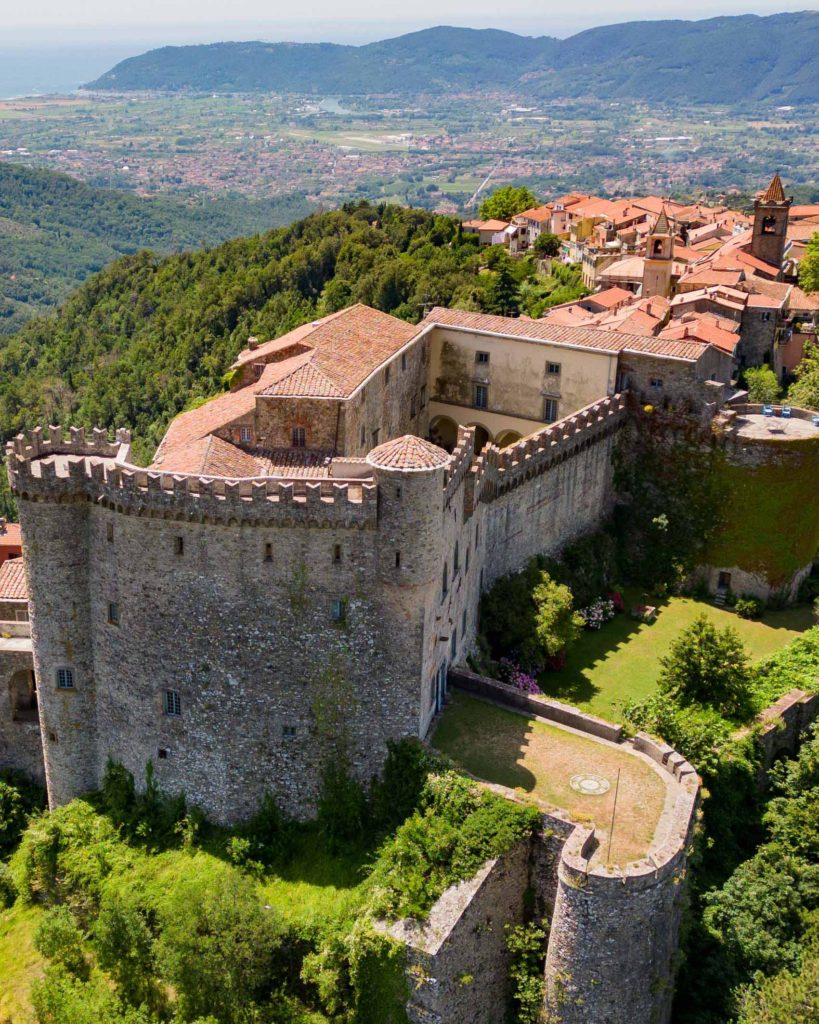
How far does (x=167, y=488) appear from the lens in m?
34.3

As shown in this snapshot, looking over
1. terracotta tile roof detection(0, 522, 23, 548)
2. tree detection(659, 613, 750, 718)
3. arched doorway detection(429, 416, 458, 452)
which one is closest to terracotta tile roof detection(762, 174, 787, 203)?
arched doorway detection(429, 416, 458, 452)

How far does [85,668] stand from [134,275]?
107 m

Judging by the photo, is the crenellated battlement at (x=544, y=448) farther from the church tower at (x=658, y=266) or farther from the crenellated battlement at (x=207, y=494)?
→ the church tower at (x=658, y=266)

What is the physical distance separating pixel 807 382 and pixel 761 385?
277 centimetres

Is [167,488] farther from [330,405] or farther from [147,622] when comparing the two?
[330,405]

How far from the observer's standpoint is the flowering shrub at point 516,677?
42.5m

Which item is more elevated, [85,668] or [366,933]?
[85,668]

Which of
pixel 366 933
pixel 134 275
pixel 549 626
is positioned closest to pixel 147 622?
pixel 366 933

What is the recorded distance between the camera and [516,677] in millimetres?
43125

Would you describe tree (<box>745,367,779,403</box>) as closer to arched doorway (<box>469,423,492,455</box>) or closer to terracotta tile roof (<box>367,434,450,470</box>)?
arched doorway (<box>469,423,492,455</box>)

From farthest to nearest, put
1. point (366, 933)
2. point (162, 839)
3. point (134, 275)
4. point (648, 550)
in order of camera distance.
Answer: point (134, 275) → point (648, 550) → point (162, 839) → point (366, 933)

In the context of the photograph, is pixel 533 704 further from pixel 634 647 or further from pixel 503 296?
pixel 503 296

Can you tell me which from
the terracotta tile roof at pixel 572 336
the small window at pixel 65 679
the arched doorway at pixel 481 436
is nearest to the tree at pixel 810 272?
the terracotta tile roof at pixel 572 336

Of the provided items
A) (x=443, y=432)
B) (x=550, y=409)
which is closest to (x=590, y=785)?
(x=550, y=409)
